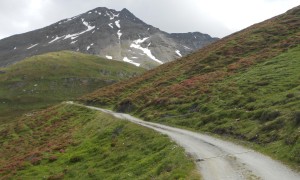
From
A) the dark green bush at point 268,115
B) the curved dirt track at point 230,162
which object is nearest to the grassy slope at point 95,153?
the curved dirt track at point 230,162

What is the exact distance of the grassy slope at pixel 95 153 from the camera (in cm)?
3058

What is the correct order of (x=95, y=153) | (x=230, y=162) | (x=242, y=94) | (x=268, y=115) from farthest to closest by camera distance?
1. (x=242, y=94)
2. (x=95, y=153)
3. (x=268, y=115)
4. (x=230, y=162)

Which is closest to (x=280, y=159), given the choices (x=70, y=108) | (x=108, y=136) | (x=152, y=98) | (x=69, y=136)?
(x=108, y=136)

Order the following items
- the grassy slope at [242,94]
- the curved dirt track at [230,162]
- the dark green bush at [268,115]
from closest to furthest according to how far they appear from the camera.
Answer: the curved dirt track at [230,162] → the grassy slope at [242,94] → the dark green bush at [268,115]

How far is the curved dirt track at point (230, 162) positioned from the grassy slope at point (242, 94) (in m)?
1.71

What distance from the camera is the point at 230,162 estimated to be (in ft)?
90.7

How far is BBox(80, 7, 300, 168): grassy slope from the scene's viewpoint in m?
34.7

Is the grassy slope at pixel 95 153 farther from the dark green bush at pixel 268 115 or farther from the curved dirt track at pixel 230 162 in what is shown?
the dark green bush at pixel 268 115

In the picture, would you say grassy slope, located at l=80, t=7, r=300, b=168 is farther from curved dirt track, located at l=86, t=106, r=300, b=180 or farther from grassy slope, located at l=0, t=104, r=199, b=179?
grassy slope, located at l=0, t=104, r=199, b=179

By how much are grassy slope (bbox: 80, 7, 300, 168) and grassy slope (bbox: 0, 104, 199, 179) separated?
754 cm

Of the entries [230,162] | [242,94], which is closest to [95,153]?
[230,162]

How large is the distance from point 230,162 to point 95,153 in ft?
67.8

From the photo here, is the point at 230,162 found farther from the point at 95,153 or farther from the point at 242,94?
the point at 242,94

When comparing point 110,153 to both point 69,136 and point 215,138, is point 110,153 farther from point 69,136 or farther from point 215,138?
point 69,136
